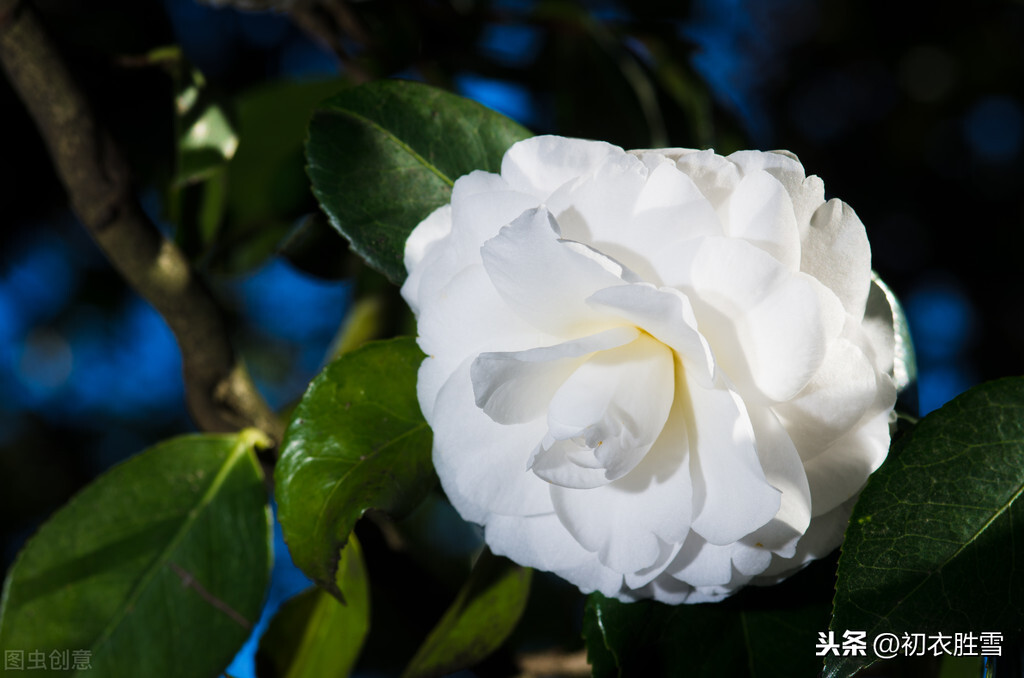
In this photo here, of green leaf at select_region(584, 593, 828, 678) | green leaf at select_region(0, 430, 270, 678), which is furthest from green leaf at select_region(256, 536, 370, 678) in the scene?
green leaf at select_region(584, 593, 828, 678)

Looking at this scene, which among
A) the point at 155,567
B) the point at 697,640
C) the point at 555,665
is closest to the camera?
the point at 697,640

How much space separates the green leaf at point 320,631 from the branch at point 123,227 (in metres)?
0.11

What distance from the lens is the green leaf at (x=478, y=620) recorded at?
1.57ft

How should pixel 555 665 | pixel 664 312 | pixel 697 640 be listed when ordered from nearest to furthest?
1. pixel 664 312
2. pixel 697 640
3. pixel 555 665

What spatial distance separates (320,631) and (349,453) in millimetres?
231

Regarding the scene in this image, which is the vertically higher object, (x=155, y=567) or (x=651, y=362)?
(x=651, y=362)

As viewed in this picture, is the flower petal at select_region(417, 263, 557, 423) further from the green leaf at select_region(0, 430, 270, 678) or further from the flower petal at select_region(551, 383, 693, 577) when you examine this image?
the green leaf at select_region(0, 430, 270, 678)

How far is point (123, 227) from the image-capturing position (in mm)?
490

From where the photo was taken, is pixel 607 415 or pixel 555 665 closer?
pixel 607 415

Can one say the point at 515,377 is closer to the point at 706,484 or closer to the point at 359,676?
the point at 706,484

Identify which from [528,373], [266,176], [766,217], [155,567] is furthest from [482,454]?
[266,176]

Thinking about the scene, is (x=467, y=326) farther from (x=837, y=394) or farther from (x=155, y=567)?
(x=155, y=567)

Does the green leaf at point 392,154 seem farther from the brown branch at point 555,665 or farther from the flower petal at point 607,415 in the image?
the brown branch at point 555,665

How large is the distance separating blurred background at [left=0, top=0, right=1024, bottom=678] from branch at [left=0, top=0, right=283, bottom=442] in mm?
170
